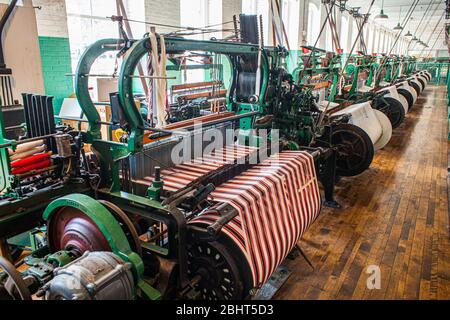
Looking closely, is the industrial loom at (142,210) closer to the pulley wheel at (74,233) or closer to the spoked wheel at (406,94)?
the pulley wheel at (74,233)

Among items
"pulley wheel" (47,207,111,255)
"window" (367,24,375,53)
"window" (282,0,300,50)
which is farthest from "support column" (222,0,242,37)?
"window" (367,24,375,53)

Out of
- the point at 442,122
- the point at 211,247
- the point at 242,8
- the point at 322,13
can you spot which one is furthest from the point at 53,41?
the point at 322,13

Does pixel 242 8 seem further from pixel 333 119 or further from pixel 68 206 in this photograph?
pixel 68 206

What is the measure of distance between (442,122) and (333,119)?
6989 mm

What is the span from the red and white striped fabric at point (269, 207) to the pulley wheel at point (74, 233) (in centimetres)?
52

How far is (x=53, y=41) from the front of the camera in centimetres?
509

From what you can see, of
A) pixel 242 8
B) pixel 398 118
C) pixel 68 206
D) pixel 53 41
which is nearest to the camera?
pixel 68 206

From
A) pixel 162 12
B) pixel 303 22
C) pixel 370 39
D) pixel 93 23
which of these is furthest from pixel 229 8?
pixel 370 39

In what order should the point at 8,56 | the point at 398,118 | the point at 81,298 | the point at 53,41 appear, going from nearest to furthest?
the point at 81,298
the point at 8,56
the point at 53,41
the point at 398,118

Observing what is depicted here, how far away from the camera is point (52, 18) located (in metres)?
5.03

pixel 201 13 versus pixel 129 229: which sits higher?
pixel 201 13

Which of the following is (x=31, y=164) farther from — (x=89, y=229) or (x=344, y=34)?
(x=344, y=34)

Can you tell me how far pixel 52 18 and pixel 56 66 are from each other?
672 millimetres

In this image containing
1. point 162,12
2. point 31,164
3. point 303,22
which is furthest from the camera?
point 303,22
